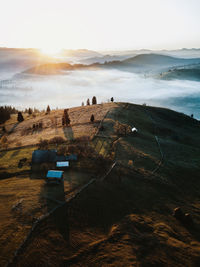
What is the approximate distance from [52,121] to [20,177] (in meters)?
60.8

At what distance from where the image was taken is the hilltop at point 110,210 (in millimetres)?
25906

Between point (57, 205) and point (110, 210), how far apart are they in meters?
9.50

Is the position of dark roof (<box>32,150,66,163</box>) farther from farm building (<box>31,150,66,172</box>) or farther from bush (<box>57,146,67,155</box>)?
bush (<box>57,146,67,155</box>)

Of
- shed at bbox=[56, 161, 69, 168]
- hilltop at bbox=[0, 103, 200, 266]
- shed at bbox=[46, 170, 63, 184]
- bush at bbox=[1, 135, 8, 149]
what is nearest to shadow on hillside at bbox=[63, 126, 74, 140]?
hilltop at bbox=[0, 103, 200, 266]

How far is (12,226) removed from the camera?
28.9 metres

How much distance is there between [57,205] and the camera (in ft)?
112

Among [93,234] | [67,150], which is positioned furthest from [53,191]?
[67,150]

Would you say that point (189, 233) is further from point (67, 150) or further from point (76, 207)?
point (67, 150)

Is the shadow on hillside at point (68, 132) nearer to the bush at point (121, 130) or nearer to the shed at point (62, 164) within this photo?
the bush at point (121, 130)

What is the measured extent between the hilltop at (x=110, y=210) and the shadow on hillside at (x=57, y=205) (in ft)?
0.48

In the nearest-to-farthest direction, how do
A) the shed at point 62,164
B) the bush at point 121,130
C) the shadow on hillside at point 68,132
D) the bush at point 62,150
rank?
the shed at point 62,164
the bush at point 62,150
the shadow on hillside at point 68,132
the bush at point 121,130

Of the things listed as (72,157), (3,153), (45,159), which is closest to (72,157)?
(72,157)

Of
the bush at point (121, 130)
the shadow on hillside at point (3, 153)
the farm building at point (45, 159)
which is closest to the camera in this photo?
the farm building at point (45, 159)

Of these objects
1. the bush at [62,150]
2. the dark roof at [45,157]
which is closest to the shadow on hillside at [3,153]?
the dark roof at [45,157]
